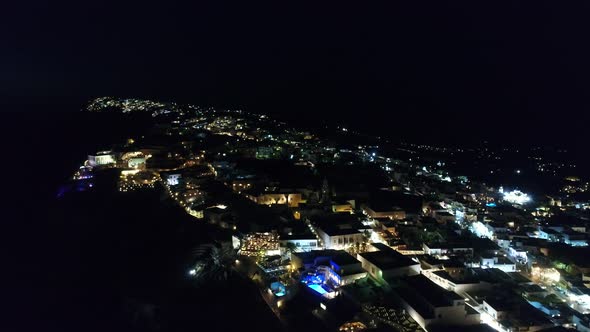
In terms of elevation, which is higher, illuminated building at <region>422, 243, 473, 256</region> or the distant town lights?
illuminated building at <region>422, 243, 473, 256</region>

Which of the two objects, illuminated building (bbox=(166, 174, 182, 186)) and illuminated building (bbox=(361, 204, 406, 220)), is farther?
illuminated building (bbox=(166, 174, 182, 186))

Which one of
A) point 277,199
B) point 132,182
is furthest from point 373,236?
point 132,182

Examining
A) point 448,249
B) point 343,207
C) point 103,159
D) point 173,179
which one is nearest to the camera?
point 448,249

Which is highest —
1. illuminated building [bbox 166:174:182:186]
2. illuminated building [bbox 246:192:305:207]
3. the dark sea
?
illuminated building [bbox 166:174:182:186]

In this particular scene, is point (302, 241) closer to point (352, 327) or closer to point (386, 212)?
point (352, 327)

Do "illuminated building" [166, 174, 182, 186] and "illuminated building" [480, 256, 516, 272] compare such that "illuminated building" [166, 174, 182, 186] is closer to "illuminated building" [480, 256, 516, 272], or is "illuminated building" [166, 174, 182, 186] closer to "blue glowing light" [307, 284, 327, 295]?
"blue glowing light" [307, 284, 327, 295]

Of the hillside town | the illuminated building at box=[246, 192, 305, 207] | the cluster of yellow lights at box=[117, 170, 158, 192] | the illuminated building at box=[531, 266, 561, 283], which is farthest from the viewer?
the cluster of yellow lights at box=[117, 170, 158, 192]


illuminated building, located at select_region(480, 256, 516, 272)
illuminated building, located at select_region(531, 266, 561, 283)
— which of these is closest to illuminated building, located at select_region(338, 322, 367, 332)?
illuminated building, located at select_region(480, 256, 516, 272)

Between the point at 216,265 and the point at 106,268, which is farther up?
the point at 216,265

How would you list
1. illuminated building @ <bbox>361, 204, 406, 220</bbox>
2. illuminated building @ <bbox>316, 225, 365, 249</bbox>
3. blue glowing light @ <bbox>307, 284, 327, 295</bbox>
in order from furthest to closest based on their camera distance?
illuminated building @ <bbox>361, 204, 406, 220</bbox>
illuminated building @ <bbox>316, 225, 365, 249</bbox>
blue glowing light @ <bbox>307, 284, 327, 295</bbox>
